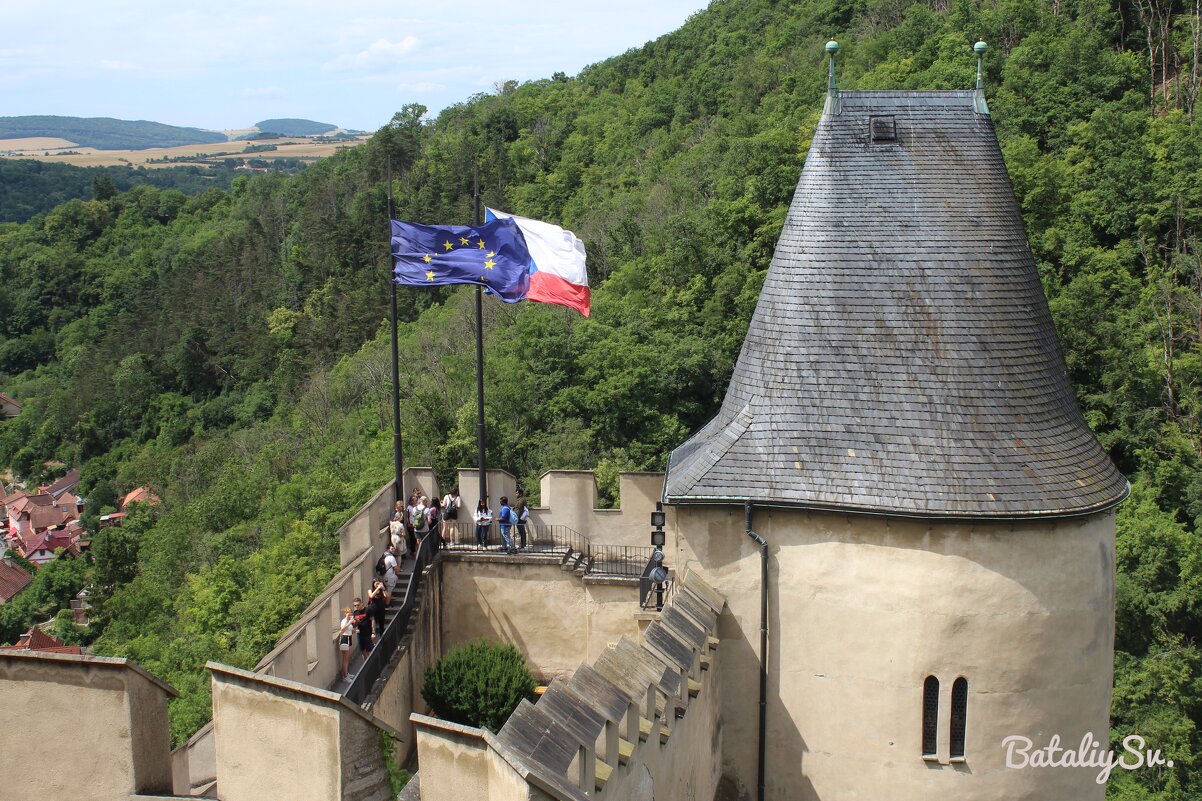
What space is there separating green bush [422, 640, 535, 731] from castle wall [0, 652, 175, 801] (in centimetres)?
1110

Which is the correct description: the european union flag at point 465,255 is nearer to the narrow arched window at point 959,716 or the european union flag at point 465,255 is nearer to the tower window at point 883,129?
the tower window at point 883,129

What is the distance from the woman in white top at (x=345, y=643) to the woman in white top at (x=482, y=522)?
12.6 ft

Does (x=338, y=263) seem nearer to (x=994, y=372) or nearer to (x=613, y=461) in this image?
(x=613, y=461)

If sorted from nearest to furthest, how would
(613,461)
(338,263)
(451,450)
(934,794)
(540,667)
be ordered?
(934,794) → (540,667) → (451,450) → (613,461) → (338,263)

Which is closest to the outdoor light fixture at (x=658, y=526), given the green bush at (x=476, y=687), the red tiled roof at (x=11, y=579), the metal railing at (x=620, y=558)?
the metal railing at (x=620, y=558)

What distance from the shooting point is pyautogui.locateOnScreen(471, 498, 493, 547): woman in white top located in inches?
859

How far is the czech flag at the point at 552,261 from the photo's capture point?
2220cm

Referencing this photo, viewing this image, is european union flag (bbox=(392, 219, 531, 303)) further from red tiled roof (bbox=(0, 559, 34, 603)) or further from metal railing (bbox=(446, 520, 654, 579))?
red tiled roof (bbox=(0, 559, 34, 603))

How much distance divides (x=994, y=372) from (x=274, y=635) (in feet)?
64.0

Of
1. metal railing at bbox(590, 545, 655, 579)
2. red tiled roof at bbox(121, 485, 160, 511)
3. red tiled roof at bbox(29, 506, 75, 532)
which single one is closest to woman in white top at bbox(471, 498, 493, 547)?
metal railing at bbox(590, 545, 655, 579)

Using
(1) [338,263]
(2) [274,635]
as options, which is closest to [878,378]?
(2) [274,635]

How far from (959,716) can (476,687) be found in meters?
8.25

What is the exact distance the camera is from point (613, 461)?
37.8 metres

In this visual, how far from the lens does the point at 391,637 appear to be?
1912 centimetres
